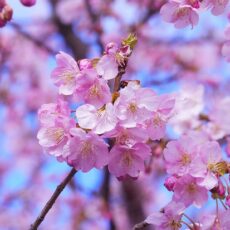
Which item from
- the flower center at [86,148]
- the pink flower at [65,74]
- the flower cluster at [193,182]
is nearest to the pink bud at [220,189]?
the flower cluster at [193,182]

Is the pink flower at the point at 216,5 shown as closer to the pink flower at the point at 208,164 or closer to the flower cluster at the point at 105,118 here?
the flower cluster at the point at 105,118

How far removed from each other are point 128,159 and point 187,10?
48 centimetres

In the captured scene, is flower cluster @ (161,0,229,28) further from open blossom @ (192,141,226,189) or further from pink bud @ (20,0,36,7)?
pink bud @ (20,0,36,7)

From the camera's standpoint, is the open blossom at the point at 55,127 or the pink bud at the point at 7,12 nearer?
the open blossom at the point at 55,127

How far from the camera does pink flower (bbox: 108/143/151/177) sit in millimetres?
1386

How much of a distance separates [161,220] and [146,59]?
395cm

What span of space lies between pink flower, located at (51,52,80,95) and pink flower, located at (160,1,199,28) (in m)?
0.33

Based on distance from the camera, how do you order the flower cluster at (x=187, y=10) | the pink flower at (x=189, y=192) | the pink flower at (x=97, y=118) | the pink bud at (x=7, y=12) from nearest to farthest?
the pink flower at (x=97, y=118) → the pink flower at (x=189, y=192) → the flower cluster at (x=187, y=10) → the pink bud at (x=7, y=12)

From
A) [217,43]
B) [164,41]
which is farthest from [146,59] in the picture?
[217,43]

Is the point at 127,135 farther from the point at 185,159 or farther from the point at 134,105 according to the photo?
the point at 185,159

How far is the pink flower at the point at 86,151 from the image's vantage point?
1344 millimetres

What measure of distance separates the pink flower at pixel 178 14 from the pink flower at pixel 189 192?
471 millimetres

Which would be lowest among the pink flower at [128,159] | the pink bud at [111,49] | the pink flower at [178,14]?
the pink flower at [128,159]

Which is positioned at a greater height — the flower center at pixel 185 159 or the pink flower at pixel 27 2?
the pink flower at pixel 27 2
